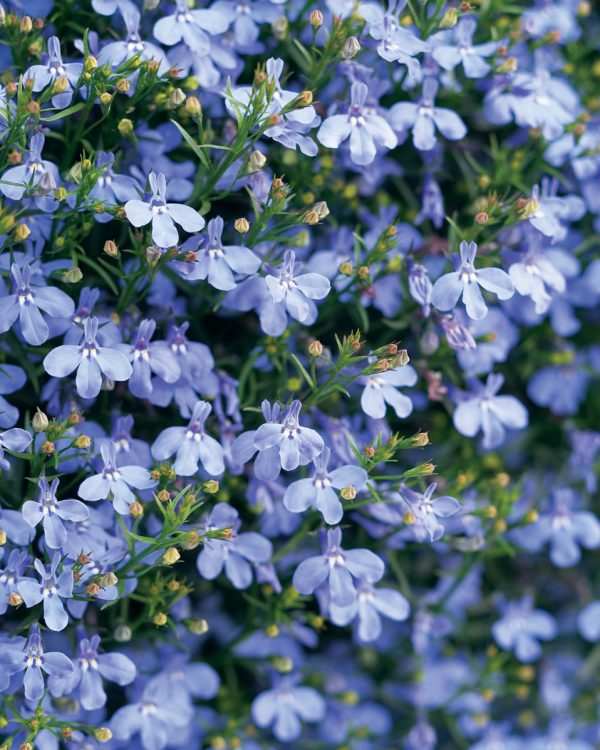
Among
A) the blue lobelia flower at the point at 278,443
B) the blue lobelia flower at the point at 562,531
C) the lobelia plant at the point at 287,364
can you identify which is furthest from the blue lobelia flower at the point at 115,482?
the blue lobelia flower at the point at 562,531

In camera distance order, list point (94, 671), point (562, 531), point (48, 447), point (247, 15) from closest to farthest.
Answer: point (48, 447) → point (94, 671) → point (247, 15) → point (562, 531)

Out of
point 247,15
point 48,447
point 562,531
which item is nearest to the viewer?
point 48,447

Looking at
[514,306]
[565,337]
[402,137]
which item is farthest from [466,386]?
[402,137]

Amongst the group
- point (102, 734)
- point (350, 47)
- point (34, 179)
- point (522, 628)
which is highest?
point (350, 47)

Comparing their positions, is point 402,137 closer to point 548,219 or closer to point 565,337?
point 548,219

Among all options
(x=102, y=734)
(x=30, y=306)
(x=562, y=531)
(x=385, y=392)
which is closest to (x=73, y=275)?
(x=30, y=306)

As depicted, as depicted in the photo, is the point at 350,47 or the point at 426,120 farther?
the point at 426,120

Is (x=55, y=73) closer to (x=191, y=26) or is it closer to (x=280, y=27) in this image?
(x=191, y=26)

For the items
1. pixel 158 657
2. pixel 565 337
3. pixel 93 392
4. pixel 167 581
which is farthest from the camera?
pixel 565 337
